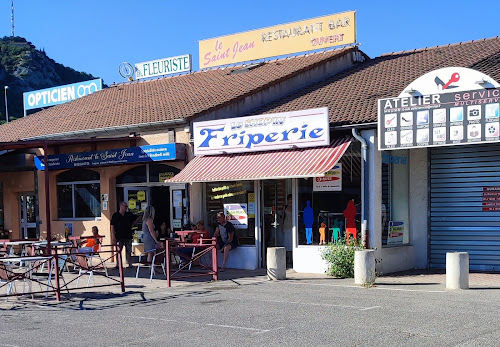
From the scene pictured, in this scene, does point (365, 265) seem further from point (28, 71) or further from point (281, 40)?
point (28, 71)

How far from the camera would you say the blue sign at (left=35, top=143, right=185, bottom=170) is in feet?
54.1

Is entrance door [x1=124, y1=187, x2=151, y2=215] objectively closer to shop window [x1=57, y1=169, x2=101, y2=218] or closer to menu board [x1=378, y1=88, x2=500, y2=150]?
shop window [x1=57, y1=169, x2=101, y2=218]

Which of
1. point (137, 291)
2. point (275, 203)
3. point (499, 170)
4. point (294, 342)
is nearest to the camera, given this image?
point (294, 342)

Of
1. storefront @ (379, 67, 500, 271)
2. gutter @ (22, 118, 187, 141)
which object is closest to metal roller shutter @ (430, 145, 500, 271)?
storefront @ (379, 67, 500, 271)

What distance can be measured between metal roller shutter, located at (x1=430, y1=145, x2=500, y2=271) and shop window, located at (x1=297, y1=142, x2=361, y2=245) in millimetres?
1857

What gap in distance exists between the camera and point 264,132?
50.4 feet

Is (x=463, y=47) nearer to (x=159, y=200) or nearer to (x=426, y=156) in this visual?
(x=426, y=156)

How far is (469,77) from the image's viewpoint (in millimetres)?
12953

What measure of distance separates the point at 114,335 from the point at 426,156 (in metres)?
9.01

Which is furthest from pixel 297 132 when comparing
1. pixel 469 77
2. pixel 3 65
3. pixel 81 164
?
pixel 3 65

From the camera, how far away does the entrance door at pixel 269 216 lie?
52.6 ft

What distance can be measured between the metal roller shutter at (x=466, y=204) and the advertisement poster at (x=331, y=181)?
7.03 feet

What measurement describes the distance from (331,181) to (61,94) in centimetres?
1723

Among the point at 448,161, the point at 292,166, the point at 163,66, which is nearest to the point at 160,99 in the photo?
the point at 163,66
